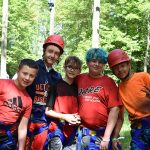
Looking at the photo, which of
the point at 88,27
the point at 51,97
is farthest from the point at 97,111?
the point at 88,27

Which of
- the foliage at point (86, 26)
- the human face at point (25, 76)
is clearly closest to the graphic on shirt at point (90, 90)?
the human face at point (25, 76)

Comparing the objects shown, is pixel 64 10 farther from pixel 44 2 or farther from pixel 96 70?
pixel 96 70

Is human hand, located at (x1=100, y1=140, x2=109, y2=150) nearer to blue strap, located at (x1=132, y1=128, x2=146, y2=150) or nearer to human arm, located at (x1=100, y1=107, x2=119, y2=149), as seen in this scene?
human arm, located at (x1=100, y1=107, x2=119, y2=149)

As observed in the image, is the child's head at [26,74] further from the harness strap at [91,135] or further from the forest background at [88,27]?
the forest background at [88,27]

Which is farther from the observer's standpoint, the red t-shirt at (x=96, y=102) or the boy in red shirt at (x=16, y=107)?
the red t-shirt at (x=96, y=102)

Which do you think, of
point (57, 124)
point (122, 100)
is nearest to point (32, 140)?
point (57, 124)

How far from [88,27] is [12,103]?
2877cm

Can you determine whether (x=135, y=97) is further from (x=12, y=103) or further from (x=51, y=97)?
(x=12, y=103)

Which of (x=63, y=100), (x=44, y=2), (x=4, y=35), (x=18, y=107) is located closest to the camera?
(x=18, y=107)

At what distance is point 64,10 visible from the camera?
32438mm

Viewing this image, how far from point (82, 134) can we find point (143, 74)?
42.4 inches

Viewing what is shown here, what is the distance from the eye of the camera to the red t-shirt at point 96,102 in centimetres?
405

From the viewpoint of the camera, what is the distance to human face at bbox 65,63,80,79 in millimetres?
4172

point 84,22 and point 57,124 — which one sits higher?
point 84,22
